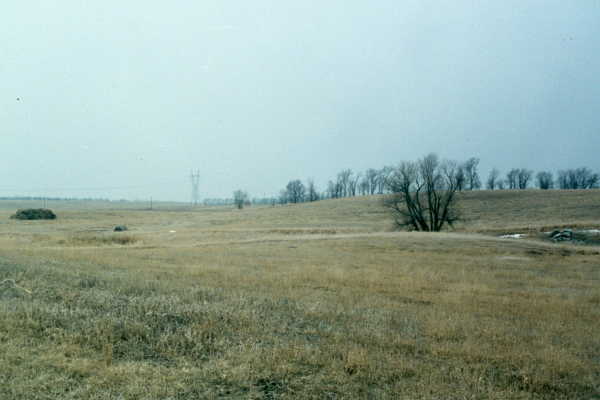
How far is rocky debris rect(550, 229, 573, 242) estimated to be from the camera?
42.2 m

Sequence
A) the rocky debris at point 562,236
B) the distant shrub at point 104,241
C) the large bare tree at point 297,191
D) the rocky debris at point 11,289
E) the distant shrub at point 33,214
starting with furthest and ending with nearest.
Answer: the large bare tree at point 297,191 < the distant shrub at point 33,214 < the rocky debris at point 562,236 < the distant shrub at point 104,241 < the rocky debris at point 11,289

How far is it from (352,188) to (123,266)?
492ft

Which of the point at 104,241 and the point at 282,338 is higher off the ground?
the point at 282,338

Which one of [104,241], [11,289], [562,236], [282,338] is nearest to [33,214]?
[104,241]

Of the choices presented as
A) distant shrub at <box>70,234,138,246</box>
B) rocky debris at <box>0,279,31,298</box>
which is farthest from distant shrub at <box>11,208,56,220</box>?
rocky debris at <box>0,279,31,298</box>

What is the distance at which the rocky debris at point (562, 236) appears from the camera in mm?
42234

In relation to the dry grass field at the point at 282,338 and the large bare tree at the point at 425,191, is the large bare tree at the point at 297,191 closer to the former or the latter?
the large bare tree at the point at 425,191

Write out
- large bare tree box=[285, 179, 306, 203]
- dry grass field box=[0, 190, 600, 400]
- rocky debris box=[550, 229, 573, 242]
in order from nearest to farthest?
dry grass field box=[0, 190, 600, 400] → rocky debris box=[550, 229, 573, 242] → large bare tree box=[285, 179, 306, 203]

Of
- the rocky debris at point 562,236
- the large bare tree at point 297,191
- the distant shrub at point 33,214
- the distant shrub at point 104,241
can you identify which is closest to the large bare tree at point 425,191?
the rocky debris at point 562,236

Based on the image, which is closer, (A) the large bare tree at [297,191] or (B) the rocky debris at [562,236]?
(B) the rocky debris at [562,236]

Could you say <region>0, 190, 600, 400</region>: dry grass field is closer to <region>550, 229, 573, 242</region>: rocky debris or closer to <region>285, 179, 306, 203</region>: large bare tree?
<region>550, 229, 573, 242</region>: rocky debris

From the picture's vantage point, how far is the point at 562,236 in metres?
43.0

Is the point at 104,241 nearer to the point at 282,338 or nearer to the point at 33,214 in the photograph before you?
the point at 282,338

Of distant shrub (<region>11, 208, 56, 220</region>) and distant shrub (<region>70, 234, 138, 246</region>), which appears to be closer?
distant shrub (<region>70, 234, 138, 246</region>)
